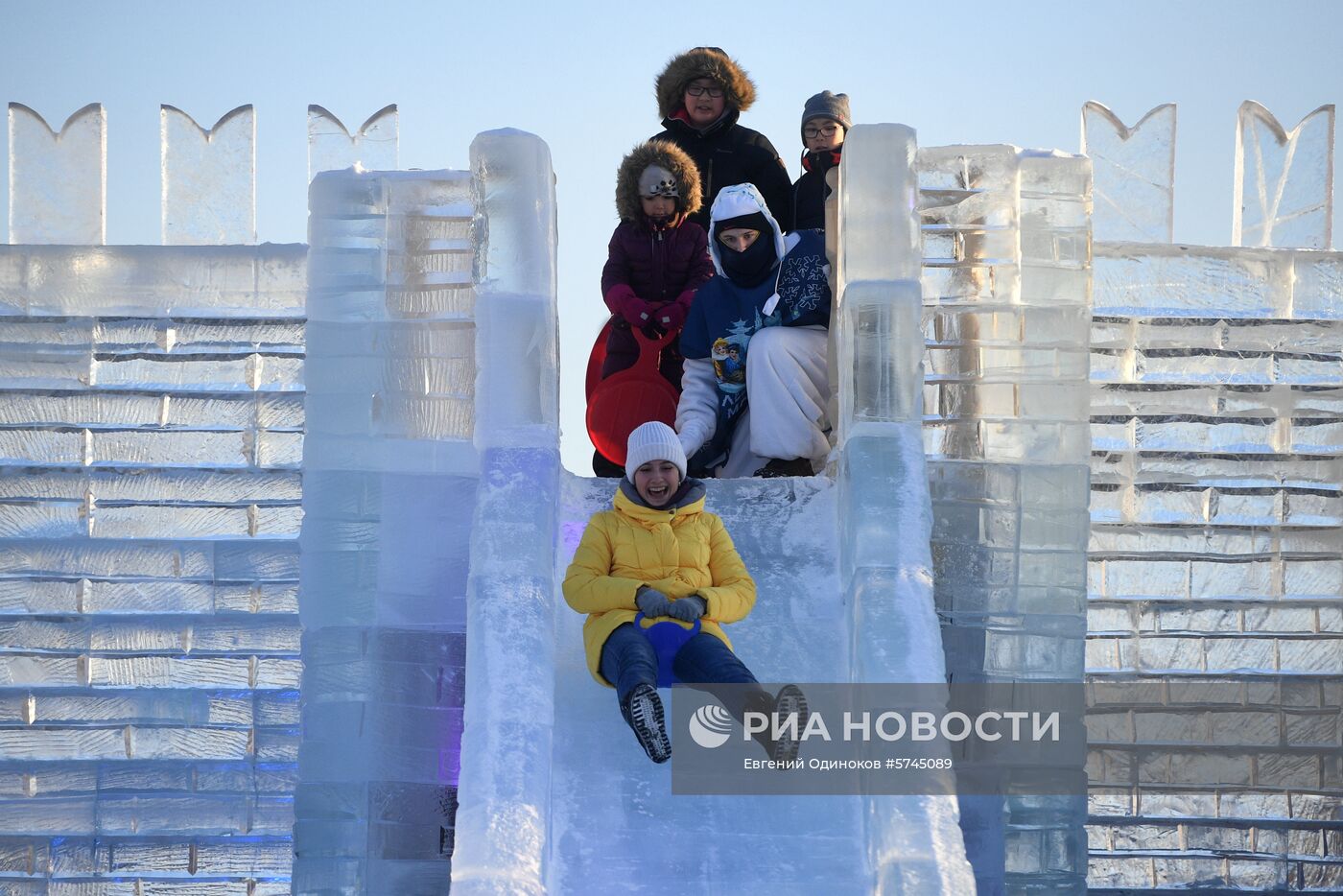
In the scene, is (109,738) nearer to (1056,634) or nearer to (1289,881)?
(1056,634)

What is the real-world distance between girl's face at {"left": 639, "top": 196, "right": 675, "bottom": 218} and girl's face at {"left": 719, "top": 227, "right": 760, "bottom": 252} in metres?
0.56

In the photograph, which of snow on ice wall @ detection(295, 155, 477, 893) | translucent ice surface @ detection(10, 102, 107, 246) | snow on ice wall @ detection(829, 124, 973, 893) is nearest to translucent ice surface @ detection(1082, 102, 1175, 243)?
snow on ice wall @ detection(829, 124, 973, 893)

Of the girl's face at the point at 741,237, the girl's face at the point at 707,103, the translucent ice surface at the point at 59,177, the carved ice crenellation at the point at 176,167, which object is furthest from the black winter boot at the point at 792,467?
the translucent ice surface at the point at 59,177

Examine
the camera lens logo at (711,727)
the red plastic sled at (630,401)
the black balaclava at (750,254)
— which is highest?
Answer: the black balaclava at (750,254)

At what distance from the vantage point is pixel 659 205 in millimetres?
6457

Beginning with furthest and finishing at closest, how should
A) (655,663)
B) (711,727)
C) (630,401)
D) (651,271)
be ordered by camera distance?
(651,271) → (630,401) → (711,727) → (655,663)

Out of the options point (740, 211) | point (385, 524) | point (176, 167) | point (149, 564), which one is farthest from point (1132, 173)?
point (149, 564)

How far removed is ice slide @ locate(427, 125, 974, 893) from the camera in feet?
→ 14.5

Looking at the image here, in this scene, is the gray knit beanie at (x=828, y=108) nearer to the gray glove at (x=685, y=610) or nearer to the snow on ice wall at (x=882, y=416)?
the snow on ice wall at (x=882, y=416)

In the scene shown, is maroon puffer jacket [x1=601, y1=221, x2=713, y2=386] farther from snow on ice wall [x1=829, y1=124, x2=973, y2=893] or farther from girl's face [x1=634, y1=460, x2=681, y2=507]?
girl's face [x1=634, y1=460, x2=681, y2=507]

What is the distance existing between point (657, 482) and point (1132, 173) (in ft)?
8.73

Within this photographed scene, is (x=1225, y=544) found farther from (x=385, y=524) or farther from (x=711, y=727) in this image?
(x=385, y=524)

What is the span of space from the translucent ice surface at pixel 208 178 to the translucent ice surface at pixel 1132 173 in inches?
132

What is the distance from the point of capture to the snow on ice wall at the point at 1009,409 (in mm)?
5789
